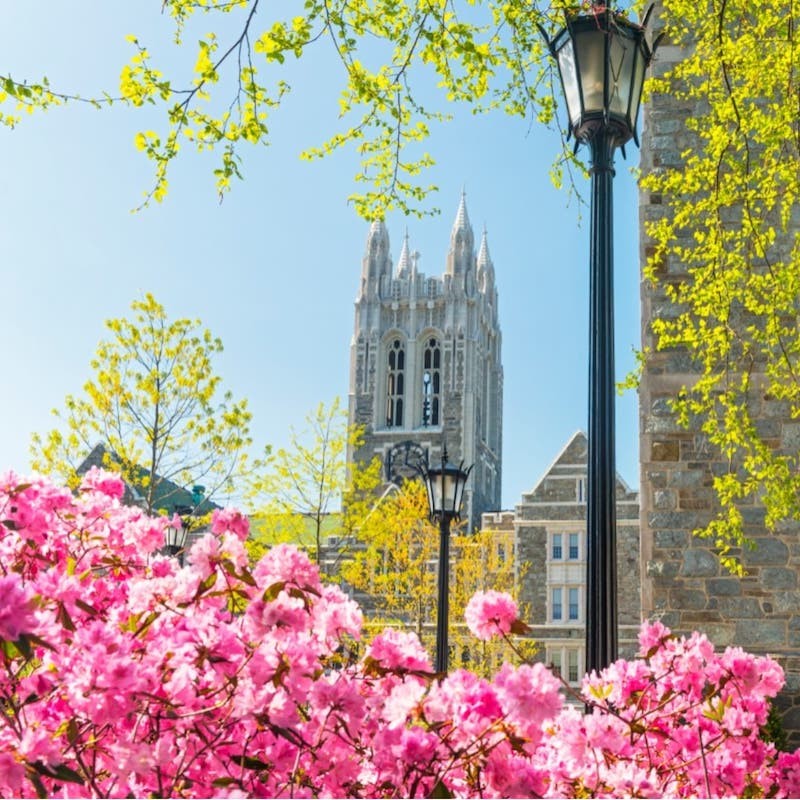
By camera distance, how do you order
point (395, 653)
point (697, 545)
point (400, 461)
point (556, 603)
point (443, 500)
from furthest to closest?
1. point (400, 461)
2. point (556, 603)
3. point (443, 500)
4. point (697, 545)
5. point (395, 653)

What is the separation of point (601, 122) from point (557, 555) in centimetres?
2892

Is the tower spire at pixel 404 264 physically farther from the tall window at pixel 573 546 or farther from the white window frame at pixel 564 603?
the white window frame at pixel 564 603

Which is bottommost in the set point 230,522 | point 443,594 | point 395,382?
point 443,594

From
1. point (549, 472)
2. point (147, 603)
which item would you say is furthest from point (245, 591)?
point (549, 472)

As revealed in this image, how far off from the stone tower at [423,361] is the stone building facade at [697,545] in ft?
154

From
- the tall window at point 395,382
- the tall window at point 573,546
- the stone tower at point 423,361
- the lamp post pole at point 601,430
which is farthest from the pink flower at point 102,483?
the tall window at point 395,382

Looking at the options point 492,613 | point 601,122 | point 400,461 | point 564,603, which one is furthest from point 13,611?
point 400,461

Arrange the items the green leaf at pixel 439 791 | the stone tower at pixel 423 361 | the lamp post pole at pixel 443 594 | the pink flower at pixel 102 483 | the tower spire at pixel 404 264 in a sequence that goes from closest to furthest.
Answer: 1. the green leaf at pixel 439 791
2. the pink flower at pixel 102 483
3. the lamp post pole at pixel 443 594
4. the stone tower at pixel 423 361
5. the tower spire at pixel 404 264

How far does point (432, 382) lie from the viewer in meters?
60.2

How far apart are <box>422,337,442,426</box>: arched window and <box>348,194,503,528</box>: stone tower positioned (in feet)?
0.21

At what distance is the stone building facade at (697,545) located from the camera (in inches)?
302

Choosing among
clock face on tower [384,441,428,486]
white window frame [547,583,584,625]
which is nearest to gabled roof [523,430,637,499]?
white window frame [547,583,584,625]

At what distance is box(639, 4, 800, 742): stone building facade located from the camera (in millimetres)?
7660

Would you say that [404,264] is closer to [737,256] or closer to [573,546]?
[573,546]
